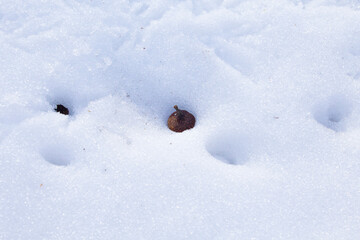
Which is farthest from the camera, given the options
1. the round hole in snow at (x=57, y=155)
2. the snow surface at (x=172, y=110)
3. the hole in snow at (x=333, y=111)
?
the hole in snow at (x=333, y=111)

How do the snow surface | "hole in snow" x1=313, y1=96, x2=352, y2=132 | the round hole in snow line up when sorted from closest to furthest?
the snow surface, the round hole in snow, "hole in snow" x1=313, y1=96, x2=352, y2=132

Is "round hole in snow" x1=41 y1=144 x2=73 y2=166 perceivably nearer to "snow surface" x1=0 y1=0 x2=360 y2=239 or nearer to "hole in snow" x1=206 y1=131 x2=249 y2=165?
"snow surface" x1=0 y1=0 x2=360 y2=239

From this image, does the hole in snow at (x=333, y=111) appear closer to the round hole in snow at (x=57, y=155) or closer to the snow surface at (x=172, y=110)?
the snow surface at (x=172, y=110)

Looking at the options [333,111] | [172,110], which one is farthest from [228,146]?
[333,111]

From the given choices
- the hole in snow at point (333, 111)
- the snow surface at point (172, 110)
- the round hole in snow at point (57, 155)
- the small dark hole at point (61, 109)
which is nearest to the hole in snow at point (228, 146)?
the snow surface at point (172, 110)

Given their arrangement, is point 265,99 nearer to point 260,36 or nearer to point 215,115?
point 215,115

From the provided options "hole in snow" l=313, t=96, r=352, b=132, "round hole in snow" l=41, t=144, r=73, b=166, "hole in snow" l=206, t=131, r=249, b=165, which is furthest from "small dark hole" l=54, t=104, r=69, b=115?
"hole in snow" l=313, t=96, r=352, b=132
